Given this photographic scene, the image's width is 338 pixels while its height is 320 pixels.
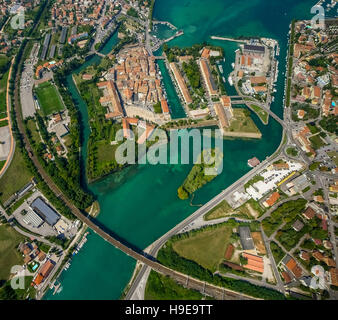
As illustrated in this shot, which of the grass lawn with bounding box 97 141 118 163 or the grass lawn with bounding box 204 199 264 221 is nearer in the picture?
the grass lawn with bounding box 204 199 264 221

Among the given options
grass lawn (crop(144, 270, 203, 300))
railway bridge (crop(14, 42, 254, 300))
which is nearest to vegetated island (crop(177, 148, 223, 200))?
railway bridge (crop(14, 42, 254, 300))

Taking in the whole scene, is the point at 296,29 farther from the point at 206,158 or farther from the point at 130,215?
the point at 130,215

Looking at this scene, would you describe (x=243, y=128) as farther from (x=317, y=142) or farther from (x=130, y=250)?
(x=130, y=250)

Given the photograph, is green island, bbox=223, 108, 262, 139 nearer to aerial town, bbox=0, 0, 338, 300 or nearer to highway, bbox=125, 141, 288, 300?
aerial town, bbox=0, 0, 338, 300

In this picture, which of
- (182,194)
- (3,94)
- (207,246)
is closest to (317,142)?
(182,194)

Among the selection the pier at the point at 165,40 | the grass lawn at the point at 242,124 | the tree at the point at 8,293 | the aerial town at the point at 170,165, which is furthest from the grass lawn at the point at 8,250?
the pier at the point at 165,40

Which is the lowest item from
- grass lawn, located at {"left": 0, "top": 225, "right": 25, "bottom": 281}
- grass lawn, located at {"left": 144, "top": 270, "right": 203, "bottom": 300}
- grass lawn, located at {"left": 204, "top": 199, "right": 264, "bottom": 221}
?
grass lawn, located at {"left": 144, "top": 270, "right": 203, "bottom": 300}
